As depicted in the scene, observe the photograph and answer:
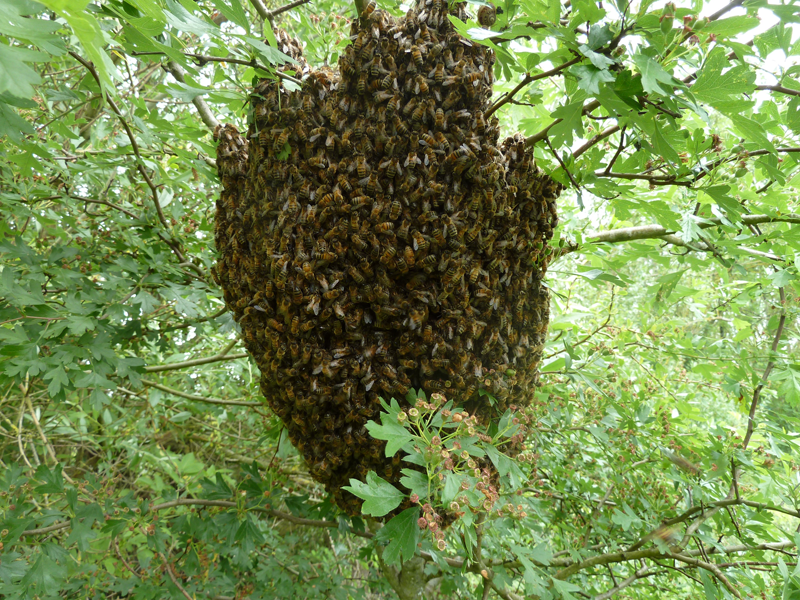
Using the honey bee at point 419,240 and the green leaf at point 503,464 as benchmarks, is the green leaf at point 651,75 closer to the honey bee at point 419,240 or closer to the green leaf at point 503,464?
the honey bee at point 419,240

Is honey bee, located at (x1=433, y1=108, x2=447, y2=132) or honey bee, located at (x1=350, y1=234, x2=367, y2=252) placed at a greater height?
honey bee, located at (x1=433, y1=108, x2=447, y2=132)

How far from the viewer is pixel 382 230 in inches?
64.6

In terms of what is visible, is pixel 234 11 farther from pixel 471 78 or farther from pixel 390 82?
pixel 471 78

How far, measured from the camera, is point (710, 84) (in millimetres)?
1219

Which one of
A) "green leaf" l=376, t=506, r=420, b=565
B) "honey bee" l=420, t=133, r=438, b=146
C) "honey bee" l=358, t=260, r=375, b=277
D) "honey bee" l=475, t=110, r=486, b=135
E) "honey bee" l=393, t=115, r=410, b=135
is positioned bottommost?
"green leaf" l=376, t=506, r=420, b=565

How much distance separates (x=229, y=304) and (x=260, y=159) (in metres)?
0.59

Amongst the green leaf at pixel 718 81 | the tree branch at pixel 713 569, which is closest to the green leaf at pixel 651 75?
the green leaf at pixel 718 81

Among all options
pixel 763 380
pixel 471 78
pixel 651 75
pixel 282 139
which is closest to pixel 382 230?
pixel 282 139

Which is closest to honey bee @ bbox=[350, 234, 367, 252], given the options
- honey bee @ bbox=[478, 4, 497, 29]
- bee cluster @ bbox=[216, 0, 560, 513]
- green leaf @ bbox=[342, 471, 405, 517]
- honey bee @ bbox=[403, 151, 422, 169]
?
bee cluster @ bbox=[216, 0, 560, 513]

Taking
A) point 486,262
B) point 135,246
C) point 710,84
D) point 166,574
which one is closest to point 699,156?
point 710,84

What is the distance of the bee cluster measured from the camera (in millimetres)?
1656

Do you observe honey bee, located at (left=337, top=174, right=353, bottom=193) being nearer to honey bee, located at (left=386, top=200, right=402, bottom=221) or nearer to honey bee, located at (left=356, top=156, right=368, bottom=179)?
honey bee, located at (left=356, top=156, right=368, bottom=179)

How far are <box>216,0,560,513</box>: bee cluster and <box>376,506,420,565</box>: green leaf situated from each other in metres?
0.40

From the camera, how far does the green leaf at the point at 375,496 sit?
1.26 metres
